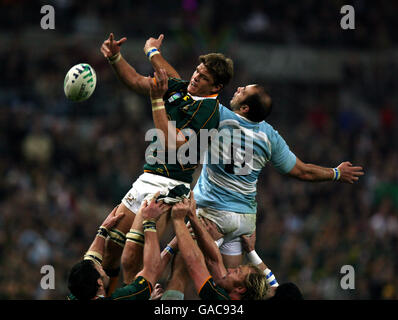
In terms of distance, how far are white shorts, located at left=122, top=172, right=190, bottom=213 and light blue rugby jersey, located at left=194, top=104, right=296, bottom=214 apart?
1.67ft

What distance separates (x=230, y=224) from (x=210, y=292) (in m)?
1.08

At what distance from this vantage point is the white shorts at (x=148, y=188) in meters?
7.25

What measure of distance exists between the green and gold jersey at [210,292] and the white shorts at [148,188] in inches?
39.9

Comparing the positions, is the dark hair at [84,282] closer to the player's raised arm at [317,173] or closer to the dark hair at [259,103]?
the dark hair at [259,103]

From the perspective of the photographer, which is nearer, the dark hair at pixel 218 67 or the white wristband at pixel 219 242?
the dark hair at pixel 218 67

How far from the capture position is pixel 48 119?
16.4 meters

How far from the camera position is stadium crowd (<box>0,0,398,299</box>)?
14.2 metres

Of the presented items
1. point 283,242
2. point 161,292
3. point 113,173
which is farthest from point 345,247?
point 161,292

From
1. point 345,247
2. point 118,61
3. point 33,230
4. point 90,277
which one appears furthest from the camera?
point 345,247

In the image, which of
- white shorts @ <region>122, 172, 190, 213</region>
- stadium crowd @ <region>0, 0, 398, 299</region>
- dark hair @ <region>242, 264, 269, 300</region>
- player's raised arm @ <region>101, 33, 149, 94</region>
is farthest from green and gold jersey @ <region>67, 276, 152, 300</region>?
stadium crowd @ <region>0, 0, 398, 299</region>

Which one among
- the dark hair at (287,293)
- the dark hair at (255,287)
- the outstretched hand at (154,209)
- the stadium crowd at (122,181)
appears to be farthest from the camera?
the stadium crowd at (122,181)

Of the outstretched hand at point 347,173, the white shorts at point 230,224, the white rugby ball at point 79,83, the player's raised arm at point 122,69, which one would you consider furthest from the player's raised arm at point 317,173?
the white rugby ball at point 79,83
